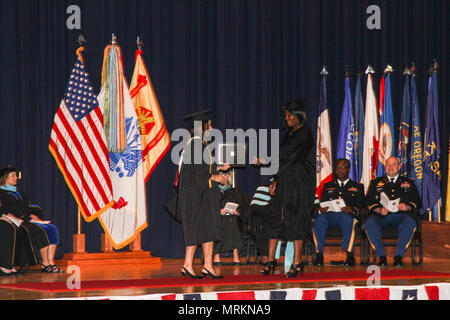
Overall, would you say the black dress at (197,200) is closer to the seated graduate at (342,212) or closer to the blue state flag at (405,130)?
the seated graduate at (342,212)

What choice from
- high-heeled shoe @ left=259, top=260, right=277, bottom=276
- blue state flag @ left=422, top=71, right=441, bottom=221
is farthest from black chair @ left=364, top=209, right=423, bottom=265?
high-heeled shoe @ left=259, top=260, right=277, bottom=276

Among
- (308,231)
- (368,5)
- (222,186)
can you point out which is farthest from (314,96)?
(308,231)

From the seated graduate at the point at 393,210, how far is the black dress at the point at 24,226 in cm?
366

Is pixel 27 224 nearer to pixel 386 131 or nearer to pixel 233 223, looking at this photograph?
pixel 233 223

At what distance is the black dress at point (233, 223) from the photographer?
8930 millimetres

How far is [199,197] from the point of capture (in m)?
6.86

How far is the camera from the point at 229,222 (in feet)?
29.3

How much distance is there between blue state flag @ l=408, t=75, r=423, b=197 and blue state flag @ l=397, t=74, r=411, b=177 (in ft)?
0.22

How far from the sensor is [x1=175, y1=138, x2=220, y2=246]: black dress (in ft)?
22.3

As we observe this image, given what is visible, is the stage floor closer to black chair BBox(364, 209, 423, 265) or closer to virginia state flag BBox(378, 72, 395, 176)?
black chair BBox(364, 209, 423, 265)

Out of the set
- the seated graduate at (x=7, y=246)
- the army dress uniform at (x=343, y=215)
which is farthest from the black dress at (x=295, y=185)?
the seated graduate at (x=7, y=246)
